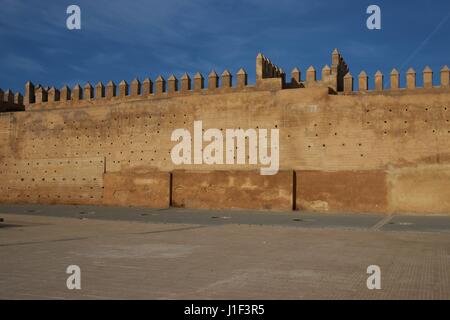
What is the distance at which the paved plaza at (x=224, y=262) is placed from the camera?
400 cm

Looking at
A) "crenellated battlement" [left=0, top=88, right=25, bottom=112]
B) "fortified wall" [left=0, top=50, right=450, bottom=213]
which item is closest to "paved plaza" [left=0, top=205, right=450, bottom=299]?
"fortified wall" [left=0, top=50, right=450, bottom=213]

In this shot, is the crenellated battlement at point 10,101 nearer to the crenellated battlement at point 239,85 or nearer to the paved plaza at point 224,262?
the crenellated battlement at point 239,85

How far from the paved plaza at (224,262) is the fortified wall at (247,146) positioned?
5.01 metres

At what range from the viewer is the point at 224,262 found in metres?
5.58

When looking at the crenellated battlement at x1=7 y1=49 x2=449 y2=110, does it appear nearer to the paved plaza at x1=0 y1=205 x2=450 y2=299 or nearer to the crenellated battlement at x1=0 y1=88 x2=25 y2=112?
the crenellated battlement at x1=0 y1=88 x2=25 y2=112

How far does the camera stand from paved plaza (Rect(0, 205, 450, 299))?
4.00 m

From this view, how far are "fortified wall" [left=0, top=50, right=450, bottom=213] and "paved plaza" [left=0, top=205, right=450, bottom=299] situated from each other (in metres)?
5.01

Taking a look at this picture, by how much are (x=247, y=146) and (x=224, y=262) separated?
11.1 metres

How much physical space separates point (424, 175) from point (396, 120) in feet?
6.20
